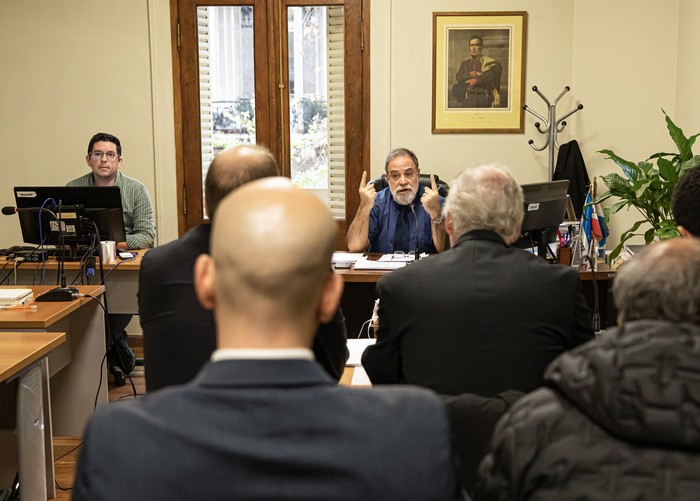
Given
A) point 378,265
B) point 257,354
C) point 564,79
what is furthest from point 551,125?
point 257,354

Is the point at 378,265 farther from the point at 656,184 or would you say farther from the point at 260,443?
the point at 260,443

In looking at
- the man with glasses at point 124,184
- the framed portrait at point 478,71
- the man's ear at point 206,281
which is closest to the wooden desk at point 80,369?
the man with glasses at point 124,184

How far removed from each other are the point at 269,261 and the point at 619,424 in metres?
0.54

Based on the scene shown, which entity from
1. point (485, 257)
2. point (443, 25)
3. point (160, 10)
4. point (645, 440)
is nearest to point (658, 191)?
point (485, 257)

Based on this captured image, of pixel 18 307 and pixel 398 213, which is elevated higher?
pixel 398 213

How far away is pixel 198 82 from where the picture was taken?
5.84 meters

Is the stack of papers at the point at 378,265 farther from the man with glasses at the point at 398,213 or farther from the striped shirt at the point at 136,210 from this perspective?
the striped shirt at the point at 136,210

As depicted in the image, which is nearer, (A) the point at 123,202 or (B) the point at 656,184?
(B) the point at 656,184

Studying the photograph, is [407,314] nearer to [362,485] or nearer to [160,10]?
[362,485]

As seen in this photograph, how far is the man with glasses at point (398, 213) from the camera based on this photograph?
15.0 ft

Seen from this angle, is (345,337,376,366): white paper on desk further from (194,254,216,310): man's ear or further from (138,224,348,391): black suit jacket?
(194,254,216,310): man's ear

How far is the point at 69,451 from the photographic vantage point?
3824 mm

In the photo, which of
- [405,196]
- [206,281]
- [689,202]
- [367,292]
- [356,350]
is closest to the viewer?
[206,281]

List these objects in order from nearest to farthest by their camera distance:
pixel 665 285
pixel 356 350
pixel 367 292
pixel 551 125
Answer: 1. pixel 665 285
2. pixel 356 350
3. pixel 367 292
4. pixel 551 125
